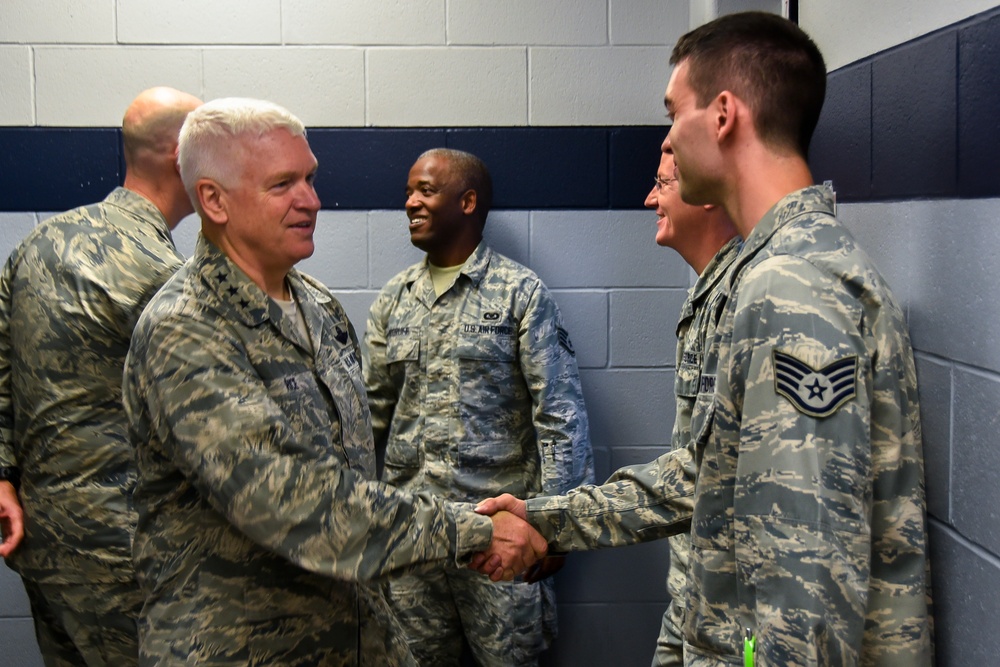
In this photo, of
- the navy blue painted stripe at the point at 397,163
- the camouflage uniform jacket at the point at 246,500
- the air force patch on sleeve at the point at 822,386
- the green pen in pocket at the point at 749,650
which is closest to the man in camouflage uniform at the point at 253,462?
the camouflage uniform jacket at the point at 246,500

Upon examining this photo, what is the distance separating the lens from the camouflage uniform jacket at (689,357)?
202 cm

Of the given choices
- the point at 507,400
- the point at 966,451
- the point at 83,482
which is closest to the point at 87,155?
the point at 83,482

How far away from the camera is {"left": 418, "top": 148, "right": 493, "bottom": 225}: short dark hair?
2971 millimetres

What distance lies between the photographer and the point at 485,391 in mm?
2912

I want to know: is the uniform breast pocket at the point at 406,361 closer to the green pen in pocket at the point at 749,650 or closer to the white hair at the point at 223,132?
the white hair at the point at 223,132

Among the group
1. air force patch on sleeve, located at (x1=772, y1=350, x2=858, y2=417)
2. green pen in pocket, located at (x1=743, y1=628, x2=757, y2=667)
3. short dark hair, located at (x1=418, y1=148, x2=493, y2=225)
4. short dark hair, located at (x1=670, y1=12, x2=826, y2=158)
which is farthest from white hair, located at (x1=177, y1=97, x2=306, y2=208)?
short dark hair, located at (x1=418, y1=148, x2=493, y2=225)

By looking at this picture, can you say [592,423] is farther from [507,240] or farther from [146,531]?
[146,531]

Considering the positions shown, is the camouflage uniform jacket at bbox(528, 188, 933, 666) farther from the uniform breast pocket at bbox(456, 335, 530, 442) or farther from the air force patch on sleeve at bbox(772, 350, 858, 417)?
the uniform breast pocket at bbox(456, 335, 530, 442)

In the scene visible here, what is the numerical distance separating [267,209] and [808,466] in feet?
3.40

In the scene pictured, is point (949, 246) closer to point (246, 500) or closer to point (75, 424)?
point (246, 500)

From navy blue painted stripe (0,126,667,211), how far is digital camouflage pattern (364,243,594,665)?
0.32 metres

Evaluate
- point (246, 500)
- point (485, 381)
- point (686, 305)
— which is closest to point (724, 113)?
point (686, 305)

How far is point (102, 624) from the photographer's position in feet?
7.35

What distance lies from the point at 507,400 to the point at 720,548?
5.27 ft
